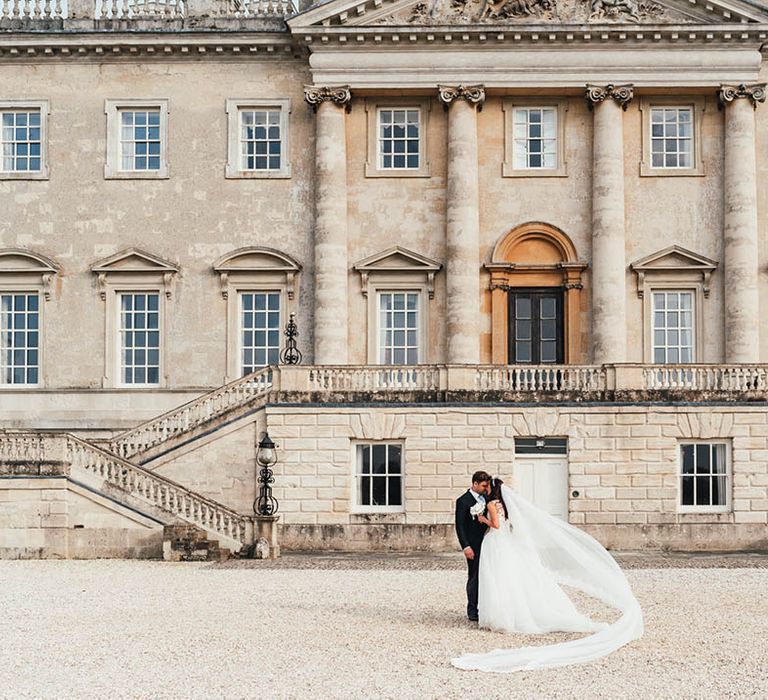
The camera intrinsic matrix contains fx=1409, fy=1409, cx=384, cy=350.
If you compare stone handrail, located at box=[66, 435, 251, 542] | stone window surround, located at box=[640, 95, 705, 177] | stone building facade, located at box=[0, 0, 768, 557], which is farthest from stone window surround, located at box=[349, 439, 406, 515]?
stone window surround, located at box=[640, 95, 705, 177]

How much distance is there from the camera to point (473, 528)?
19.2 metres

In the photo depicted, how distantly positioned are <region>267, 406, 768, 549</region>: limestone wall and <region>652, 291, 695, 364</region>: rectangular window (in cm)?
631

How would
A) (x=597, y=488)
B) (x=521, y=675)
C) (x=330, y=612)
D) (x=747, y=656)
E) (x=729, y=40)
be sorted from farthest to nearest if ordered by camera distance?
1. (x=729, y=40)
2. (x=597, y=488)
3. (x=330, y=612)
4. (x=747, y=656)
5. (x=521, y=675)

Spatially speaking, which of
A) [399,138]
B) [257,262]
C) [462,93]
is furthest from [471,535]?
[399,138]

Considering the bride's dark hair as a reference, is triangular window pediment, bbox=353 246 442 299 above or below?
above

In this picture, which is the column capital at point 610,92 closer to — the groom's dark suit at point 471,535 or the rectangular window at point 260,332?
the rectangular window at point 260,332

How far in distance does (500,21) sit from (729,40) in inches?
257

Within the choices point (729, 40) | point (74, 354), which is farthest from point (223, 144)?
point (729, 40)

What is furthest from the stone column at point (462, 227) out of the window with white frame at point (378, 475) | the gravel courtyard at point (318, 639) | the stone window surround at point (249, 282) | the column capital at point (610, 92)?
the gravel courtyard at point (318, 639)

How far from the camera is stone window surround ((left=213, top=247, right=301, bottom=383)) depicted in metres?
40.5

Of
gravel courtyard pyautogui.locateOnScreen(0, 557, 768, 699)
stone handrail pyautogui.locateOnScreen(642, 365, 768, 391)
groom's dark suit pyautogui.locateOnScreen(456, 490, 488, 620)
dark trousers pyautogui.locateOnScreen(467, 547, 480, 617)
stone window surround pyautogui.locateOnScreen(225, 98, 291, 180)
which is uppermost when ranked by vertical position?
stone window surround pyautogui.locateOnScreen(225, 98, 291, 180)

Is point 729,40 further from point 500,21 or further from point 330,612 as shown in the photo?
point 330,612

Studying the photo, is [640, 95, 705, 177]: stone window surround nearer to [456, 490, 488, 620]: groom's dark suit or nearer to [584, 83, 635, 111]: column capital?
[584, 83, 635, 111]: column capital

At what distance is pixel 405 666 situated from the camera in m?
15.7
